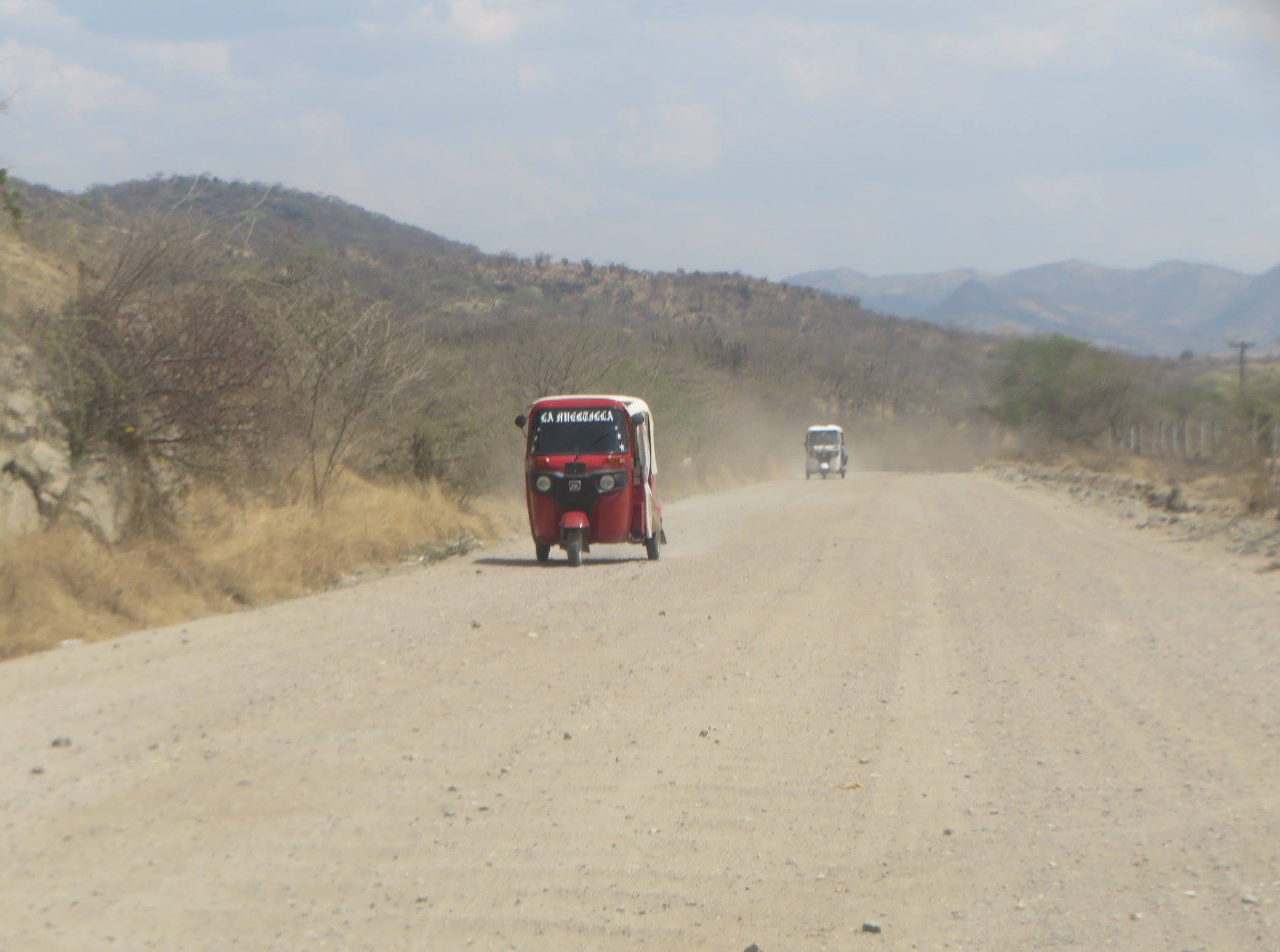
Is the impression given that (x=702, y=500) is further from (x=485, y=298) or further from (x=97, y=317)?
(x=485, y=298)

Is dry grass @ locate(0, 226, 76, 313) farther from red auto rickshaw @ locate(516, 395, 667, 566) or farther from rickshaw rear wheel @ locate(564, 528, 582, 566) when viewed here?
rickshaw rear wheel @ locate(564, 528, 582, 566)

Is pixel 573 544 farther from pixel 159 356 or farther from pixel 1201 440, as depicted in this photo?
pixel 1201 440

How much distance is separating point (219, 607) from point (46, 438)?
2.66 m

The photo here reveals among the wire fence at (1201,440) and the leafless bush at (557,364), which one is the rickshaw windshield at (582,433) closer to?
the wire fence at (1201,440)

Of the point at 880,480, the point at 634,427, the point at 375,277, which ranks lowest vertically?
the point at 880,480

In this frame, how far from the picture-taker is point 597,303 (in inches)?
4131

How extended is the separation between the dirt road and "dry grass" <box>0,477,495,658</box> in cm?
111

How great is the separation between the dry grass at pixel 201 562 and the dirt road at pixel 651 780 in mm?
1107

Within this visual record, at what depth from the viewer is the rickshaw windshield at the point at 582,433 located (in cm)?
1961

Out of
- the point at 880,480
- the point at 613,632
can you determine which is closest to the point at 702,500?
the point at 880,480

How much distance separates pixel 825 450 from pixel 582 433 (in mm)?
38537

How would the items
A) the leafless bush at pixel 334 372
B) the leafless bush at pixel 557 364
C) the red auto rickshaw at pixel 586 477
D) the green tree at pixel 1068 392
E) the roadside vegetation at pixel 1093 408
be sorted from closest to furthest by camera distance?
1. the red auto rickshaw at pixel 586 477
2. the leafless bush at pixel 334 372
3. the leafless bush at pixel 557 364
4. the roadside vegetation at pixel 1093 408
5. the green tree at pixel 1068 392

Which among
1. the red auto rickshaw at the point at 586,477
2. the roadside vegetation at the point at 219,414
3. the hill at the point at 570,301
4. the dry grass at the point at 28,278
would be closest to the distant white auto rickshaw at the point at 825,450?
the hill at the point at 570,301

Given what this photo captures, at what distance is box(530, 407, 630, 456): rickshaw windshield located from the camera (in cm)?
1961
